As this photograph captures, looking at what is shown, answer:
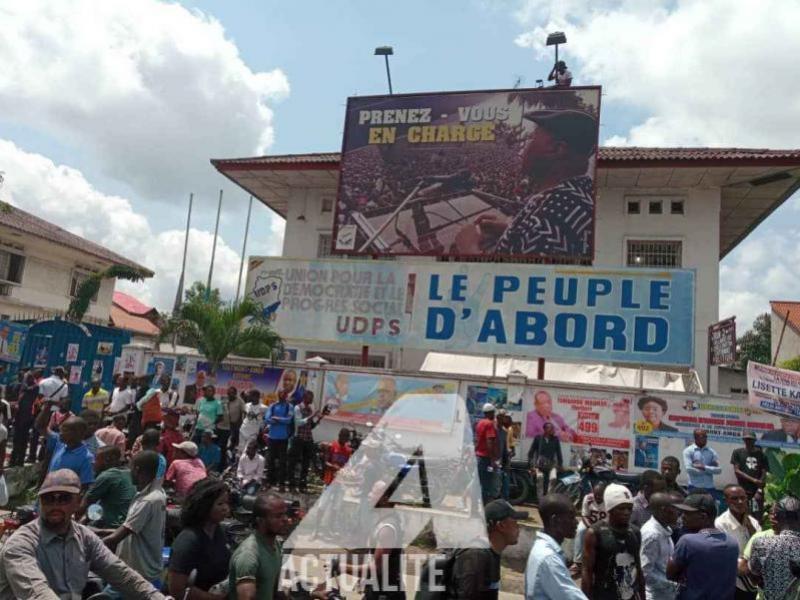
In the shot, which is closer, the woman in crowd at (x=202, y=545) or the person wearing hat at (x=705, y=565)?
the woman in crowd at (x=202, y=545)

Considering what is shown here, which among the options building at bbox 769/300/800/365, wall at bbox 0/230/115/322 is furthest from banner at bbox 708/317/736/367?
building at bbox 769/300/800/365

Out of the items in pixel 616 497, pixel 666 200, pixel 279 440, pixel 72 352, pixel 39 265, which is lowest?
pixel 279 440

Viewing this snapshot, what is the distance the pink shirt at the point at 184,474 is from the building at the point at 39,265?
2053 cm

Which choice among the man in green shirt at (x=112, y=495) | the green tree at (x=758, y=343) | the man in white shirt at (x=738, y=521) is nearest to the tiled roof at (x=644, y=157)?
the man in white shirt at (x=738, y=521)

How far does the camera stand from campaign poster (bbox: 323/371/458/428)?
1198 centimetres

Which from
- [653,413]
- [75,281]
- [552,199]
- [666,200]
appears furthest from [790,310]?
[75,281]

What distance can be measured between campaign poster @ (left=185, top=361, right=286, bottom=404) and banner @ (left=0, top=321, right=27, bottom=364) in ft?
24.0

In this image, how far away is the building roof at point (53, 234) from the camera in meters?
24.1

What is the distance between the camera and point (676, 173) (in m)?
17.7

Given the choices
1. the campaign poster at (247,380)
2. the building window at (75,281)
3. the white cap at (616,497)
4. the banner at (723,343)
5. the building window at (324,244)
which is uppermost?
the building window at (324,244)

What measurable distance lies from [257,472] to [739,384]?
24.2 m

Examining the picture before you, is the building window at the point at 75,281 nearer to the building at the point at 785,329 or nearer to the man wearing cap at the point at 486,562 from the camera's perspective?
the man wearing cap at the point at 486,562

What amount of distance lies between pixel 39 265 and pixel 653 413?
2598cm

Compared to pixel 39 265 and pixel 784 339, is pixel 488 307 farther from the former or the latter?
pixel 784 339
